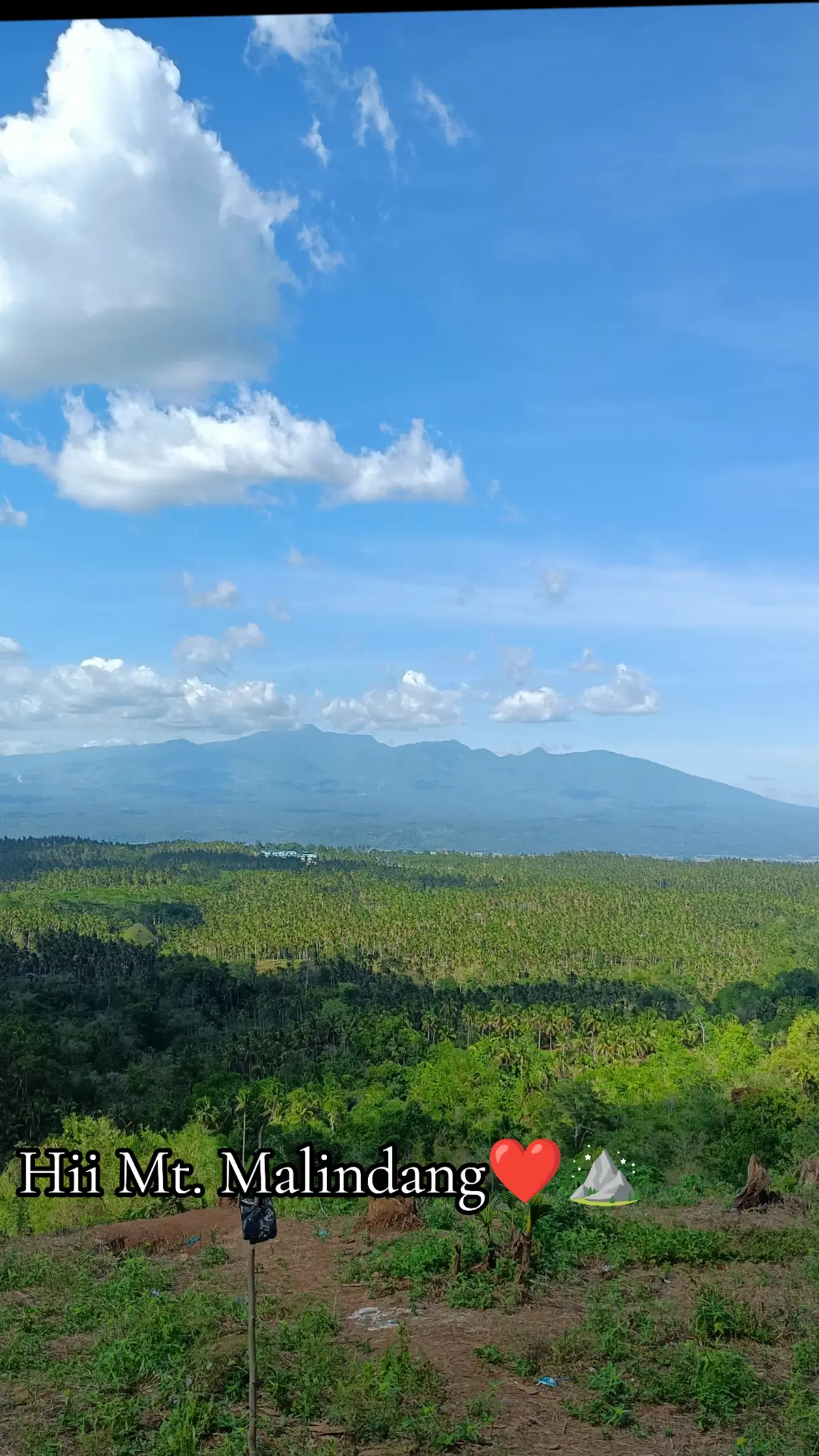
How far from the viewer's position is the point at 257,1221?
6.20m

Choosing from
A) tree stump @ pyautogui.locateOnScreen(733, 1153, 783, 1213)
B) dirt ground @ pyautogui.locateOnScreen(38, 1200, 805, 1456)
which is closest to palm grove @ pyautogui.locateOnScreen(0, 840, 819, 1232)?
dirt ground @ pyautogui.locateOnScreen(38, 1200, 805, 1456)

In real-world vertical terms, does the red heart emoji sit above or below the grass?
above

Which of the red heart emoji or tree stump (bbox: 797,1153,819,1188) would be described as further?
tree stump (bbox: 797,1153,819,1188)

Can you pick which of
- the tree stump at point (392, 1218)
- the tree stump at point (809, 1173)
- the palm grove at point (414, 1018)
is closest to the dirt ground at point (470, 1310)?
the tree stump at point (392, 1218)

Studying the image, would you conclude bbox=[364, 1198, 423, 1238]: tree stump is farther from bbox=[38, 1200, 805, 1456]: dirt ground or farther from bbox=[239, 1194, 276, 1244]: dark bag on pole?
bbox=[239, 1194, 276, 1244]: dark bag on pole

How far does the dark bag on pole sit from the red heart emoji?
4.14 metres

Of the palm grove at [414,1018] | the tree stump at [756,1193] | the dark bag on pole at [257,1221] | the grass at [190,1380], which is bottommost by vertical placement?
the palm grove at [414,1018]

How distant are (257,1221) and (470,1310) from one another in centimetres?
456

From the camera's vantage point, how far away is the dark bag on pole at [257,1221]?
242 inches

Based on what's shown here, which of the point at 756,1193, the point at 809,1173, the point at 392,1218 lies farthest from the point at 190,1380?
the point at 809,1173

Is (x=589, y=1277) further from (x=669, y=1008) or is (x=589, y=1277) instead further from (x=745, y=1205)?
(x=669, y=1008)

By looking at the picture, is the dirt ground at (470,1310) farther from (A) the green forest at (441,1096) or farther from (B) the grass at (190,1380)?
(B) the grass at (190,1380)

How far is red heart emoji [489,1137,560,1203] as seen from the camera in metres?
9.80

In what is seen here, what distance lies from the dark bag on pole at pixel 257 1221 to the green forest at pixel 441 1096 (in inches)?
85.1
